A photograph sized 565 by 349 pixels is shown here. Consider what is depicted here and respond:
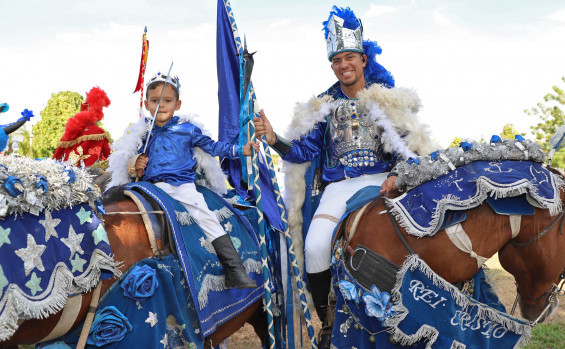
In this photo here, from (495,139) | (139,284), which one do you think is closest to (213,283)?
(139,284)

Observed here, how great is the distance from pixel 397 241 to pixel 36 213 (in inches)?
83.5

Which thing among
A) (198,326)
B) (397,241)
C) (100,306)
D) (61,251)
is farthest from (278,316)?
(61,251)

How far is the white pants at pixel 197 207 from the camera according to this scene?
327 cm

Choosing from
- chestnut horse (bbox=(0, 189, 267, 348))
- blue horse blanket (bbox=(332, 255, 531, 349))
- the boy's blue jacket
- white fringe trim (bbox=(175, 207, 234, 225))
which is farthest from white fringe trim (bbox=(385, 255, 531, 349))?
the boy's blue jacket

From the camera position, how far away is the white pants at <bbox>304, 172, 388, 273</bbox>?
3.51 metres

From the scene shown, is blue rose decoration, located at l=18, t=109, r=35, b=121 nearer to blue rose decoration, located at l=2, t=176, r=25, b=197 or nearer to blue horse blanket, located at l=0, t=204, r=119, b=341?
blue rose decoration, located at l=2, t=176, r=25, b=197

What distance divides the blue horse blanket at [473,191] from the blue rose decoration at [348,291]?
20.2 inches

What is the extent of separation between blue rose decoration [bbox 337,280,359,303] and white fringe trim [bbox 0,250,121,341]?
1.39m

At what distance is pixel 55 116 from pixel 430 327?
265 inches

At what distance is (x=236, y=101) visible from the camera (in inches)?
156

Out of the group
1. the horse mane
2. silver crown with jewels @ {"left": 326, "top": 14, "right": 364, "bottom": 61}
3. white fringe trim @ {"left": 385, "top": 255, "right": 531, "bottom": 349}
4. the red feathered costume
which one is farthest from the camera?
the red feathered costume

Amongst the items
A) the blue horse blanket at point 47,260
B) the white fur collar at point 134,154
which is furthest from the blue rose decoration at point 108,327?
the white fur collar at point 134,154

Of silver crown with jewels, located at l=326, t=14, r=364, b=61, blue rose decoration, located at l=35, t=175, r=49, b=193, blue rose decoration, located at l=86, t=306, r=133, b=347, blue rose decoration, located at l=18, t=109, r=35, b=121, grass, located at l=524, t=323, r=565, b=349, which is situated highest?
silver crown with jewels, located at l=326, t=14, r=364, b=61

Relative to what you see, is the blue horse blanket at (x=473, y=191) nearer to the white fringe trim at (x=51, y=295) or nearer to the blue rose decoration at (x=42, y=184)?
the white fringe trim at (x=51, y=295)
